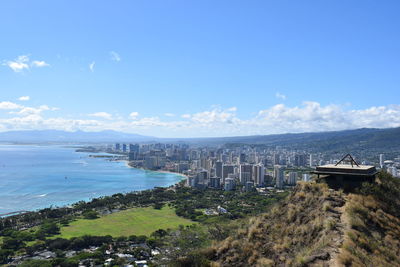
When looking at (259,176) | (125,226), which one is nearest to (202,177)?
(259,176)

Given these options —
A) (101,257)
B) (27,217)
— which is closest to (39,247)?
(101,257)

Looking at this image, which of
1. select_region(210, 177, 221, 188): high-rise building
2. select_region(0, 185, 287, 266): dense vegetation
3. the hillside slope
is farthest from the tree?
the hillside slope

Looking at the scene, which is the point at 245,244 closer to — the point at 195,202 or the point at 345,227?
the point at 345,227

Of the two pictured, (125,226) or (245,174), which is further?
(245,174)

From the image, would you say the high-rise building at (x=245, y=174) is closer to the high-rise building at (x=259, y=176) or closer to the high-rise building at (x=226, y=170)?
the high-rise building at (x=259, y=176)

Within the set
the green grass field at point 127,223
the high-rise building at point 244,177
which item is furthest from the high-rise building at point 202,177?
the green grass field at point 127,223

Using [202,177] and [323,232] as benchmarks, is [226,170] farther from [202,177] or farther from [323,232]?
[323,232]
